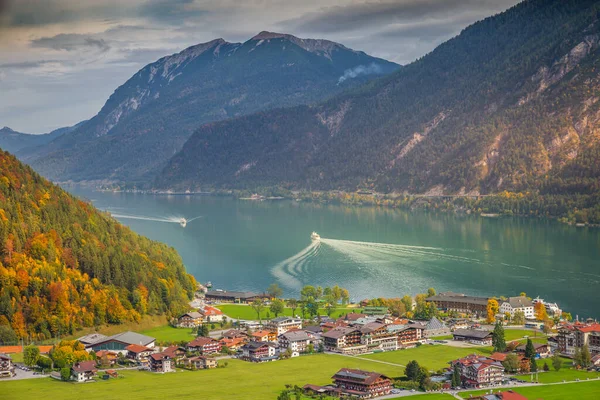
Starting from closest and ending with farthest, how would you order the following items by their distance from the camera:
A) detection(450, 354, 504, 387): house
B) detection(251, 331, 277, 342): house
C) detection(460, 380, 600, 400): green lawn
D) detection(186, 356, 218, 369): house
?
detection(460, 380, 600, 400): green lawn
detection(450, 354, 504, 387): house
detection(186, 356, 218, 369): house
detection(251, 331, 277, 342): house

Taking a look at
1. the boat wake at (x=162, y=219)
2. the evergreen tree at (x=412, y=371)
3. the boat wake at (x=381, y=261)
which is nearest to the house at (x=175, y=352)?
the evergreen tree at (x=412, y=371)

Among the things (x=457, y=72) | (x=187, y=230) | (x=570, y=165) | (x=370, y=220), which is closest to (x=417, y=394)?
(x=187, y=230)

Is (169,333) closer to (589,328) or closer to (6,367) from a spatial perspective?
(6,367)

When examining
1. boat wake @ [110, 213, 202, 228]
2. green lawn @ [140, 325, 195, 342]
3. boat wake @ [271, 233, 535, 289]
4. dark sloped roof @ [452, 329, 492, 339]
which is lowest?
green lawn @ [140, 325, 195, 342]

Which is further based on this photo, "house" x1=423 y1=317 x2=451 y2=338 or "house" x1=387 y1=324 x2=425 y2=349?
"house" x1=423 y1=317 x2=451 y2=338

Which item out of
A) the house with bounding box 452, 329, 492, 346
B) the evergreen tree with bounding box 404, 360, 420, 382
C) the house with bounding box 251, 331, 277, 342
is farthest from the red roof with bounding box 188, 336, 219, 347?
the house with bounding box 452, 329, 492, 346

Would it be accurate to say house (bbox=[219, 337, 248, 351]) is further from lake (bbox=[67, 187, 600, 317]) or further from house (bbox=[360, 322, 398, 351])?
lake (bbox=[67, 187, 600, 317])

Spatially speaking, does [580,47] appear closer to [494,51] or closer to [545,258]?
[494,51]

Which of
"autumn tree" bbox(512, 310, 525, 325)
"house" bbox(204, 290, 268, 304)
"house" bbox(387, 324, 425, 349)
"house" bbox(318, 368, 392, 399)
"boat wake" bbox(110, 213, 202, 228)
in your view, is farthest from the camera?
"boat wake" bbox(110, 213, 202, 228)

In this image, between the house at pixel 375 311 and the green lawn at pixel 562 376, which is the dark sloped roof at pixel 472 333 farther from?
the house at pixel 375 311
